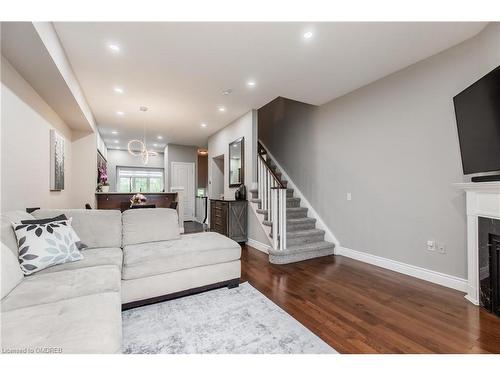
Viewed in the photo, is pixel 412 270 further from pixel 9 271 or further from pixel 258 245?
pixel 9 271

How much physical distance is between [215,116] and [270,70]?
7.66 ft

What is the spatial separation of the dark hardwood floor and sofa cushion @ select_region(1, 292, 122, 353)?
146 centimetres

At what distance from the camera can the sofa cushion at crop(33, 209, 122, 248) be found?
98.5 inches

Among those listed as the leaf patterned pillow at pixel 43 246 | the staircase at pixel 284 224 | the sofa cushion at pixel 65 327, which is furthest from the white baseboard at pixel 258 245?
the sofa cushion at pixel 65 327

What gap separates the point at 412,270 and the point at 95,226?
3.97m

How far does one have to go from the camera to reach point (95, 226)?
8.50 ft

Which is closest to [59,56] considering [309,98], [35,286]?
[35,286]

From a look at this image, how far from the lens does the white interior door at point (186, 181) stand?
8336 mm

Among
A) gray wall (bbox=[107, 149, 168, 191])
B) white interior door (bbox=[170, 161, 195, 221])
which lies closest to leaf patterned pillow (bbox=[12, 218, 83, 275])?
white interior door (bbox=[170, 161, 195, 221])

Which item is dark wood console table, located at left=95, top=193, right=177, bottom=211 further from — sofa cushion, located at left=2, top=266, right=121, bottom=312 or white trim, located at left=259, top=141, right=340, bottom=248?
sofa cushion, located at left=2, top=266, right=121, bottom=312
